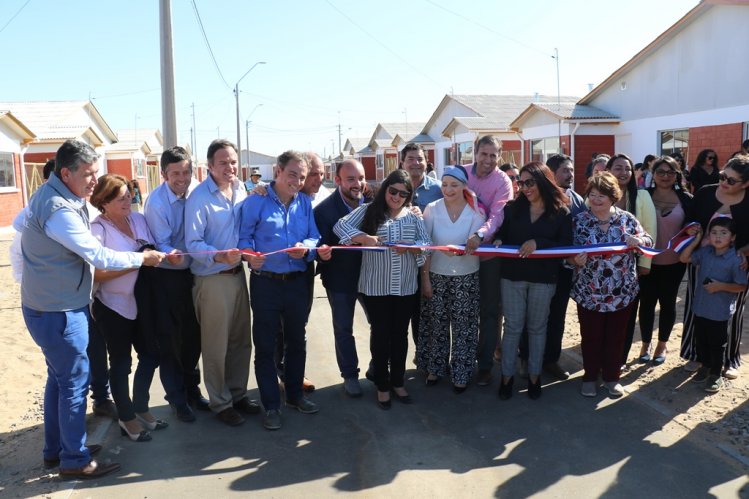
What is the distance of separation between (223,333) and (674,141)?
63.9 ft

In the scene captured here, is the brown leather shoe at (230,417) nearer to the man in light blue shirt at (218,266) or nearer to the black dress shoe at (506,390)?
the man in light blue shirt at (218,266)

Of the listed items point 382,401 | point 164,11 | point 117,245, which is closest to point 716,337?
point 382,401

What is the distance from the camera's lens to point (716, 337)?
5.05 m

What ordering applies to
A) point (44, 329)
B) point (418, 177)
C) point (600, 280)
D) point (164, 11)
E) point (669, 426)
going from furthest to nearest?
point (164, 11) → point (418, 177) → point (600, 280) → point (669, 426) → point (44, 329)

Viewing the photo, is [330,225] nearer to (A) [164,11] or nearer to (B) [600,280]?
(B) [600,280]

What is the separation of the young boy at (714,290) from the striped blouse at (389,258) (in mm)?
2374

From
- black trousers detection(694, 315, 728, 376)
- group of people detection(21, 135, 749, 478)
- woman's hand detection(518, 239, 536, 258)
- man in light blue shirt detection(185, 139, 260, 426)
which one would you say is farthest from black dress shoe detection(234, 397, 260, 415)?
black trousers detection(694, 315, 728, 376)

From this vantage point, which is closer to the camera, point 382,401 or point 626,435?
→ point 626,435

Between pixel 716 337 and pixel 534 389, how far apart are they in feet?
5.29

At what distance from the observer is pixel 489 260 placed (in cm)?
534

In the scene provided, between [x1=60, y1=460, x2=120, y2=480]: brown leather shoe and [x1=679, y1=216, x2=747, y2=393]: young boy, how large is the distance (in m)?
4.73

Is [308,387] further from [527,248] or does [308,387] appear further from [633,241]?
[633,241]

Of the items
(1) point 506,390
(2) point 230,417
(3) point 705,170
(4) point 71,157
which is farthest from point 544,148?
(4) point 71,157

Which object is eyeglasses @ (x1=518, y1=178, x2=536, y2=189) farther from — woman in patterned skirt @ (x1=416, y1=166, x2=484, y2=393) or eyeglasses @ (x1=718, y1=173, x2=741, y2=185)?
eyeglasses @ (x1=718, y1=173, x2=741, y2=185)
